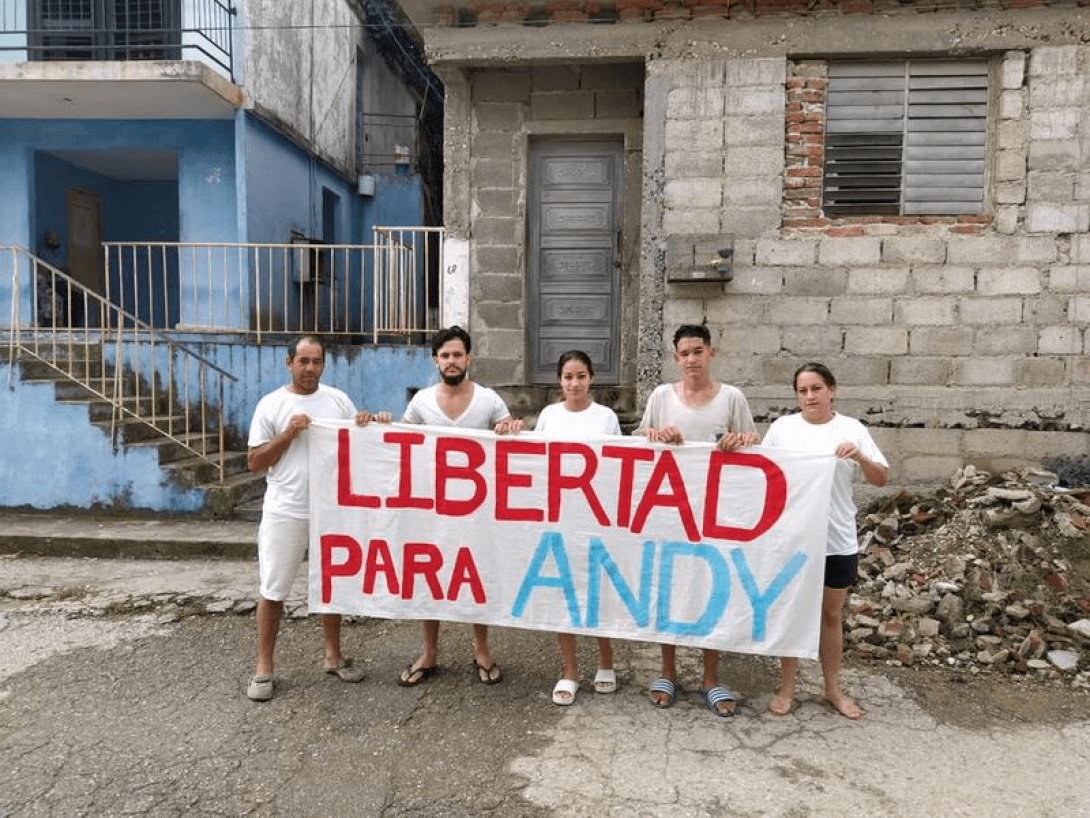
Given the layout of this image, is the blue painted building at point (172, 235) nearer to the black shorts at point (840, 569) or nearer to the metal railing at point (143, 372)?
the metal railing at point (143, 372)

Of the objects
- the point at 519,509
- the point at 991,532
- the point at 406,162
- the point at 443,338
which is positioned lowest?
the point at 991,532

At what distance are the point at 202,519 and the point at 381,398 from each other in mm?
2000

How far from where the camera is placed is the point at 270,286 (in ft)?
30.0

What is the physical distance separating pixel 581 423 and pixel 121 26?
884 centimetres

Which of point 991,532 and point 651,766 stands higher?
point 991,532

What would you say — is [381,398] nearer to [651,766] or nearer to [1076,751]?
[651,766]

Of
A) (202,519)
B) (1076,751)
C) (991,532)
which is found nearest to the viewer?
(1076,751)

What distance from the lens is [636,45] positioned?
624 cm

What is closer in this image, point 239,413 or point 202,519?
point 202,519

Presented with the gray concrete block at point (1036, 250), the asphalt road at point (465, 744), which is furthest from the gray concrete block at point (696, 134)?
the asphalt road at point (465, 744)

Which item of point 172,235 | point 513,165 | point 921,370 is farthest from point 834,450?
point 172,235

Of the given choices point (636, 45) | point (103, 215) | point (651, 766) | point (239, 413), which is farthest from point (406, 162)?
point (651, 766)

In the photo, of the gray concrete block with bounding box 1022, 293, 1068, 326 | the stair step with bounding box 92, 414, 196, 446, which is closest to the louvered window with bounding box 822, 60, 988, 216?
the gray concrete block with bounding box 1022, 293, 1068, 326

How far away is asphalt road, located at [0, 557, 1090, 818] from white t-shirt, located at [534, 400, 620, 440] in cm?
124
